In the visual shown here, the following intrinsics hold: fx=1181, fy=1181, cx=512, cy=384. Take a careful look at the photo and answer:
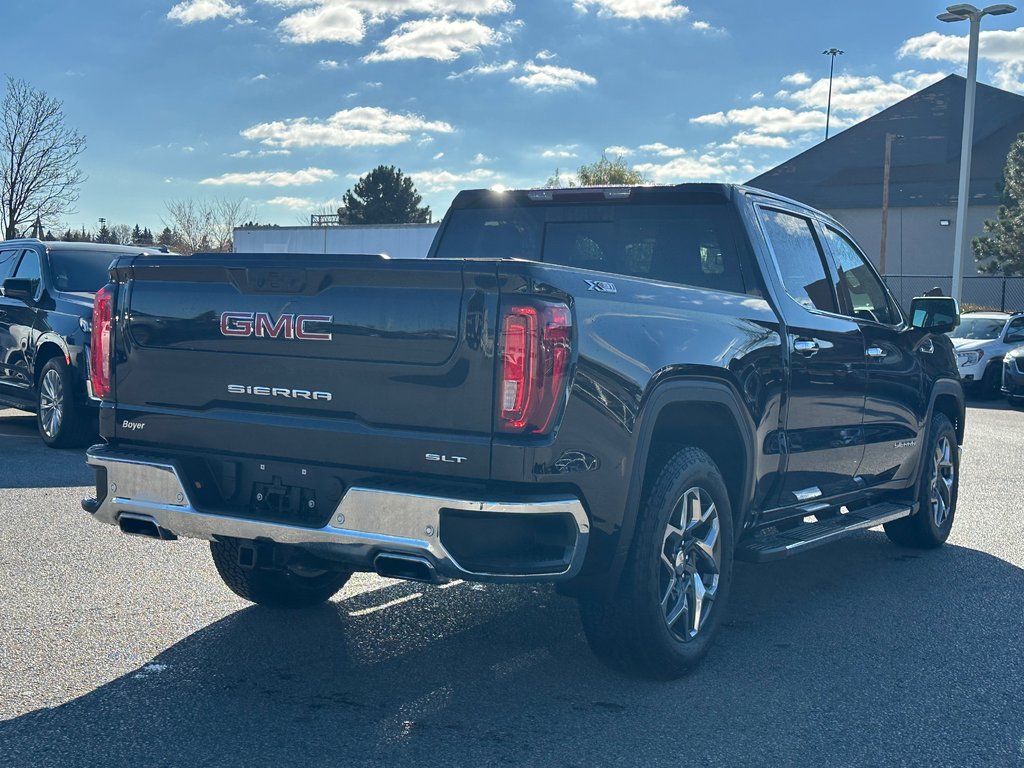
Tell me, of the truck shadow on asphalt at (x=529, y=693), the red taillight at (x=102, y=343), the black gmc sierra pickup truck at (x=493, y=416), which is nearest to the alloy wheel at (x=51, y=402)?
the truck shadow on asphalt at (x=529, y=693)

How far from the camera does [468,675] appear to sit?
4598 mm

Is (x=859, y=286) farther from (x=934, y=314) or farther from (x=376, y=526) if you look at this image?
(x=376, y=526)

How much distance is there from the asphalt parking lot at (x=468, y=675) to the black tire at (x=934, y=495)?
575 millimetres

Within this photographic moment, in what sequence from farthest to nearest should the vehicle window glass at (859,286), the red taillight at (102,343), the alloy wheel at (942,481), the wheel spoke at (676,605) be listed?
the alloy wheel at (942,481)
the vehicle window glass at (859,286)
the red taillight at (102,343)
the wheel spoke at (676,605)

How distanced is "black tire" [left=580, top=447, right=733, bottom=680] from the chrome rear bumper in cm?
48

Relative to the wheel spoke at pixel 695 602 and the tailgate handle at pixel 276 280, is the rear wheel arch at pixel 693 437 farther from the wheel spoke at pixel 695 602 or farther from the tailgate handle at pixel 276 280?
the tailgate handle at pixel 276 280

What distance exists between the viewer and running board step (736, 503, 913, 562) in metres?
5.19

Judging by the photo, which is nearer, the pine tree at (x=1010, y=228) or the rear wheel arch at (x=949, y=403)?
the rear wheel arch at (x=949, y=403)

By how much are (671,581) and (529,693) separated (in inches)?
27.7

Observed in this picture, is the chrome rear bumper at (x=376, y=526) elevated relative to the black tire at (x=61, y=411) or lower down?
elevated

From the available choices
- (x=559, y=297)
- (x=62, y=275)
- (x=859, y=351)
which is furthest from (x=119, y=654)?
(x=62, y=275)

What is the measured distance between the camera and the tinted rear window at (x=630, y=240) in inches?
219

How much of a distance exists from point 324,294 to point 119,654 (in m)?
1.77

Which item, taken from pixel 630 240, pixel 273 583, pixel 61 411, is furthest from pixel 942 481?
pixel 61 411
